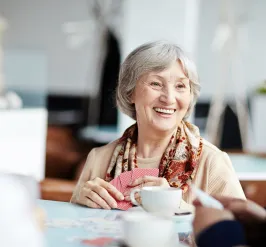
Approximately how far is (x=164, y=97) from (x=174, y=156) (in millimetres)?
199

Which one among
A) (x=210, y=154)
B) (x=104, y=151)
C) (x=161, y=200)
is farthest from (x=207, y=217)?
(x=104, y=151)

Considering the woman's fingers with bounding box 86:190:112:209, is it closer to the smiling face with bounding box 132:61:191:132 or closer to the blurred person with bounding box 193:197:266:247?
the smiling face with bounding box 132:61:191:132

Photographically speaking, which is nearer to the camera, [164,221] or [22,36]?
[164,221]

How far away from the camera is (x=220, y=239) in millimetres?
1334

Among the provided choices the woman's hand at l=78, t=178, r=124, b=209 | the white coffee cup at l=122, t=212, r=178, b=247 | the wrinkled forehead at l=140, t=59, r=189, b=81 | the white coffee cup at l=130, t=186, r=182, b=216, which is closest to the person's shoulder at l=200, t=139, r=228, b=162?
the wrinkled forehead at l=140, t=59, r=189, b=81

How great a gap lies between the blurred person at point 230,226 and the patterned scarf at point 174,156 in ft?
2.50

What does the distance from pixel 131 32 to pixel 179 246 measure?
4361 millimetres

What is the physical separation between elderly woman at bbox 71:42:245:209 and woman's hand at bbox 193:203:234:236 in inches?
28.0

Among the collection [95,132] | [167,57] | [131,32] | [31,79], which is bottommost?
[95,132]

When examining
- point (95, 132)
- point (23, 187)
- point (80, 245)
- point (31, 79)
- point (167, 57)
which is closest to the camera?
point (23, 187)

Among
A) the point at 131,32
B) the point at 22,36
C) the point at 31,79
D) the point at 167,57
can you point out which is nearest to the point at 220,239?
the point at 167,57

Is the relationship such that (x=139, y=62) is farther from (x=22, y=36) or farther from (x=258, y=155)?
(x=22, y=36)

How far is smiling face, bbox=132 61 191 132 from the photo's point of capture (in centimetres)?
226

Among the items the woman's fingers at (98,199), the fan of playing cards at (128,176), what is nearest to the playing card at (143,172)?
the fan of playing cards at (128,176)
